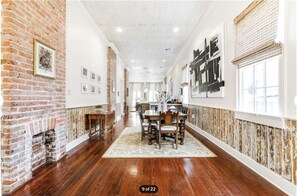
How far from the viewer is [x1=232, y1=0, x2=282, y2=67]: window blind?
87.7 inches

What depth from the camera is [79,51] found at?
178 inches

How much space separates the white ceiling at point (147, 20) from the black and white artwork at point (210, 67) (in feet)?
2.99

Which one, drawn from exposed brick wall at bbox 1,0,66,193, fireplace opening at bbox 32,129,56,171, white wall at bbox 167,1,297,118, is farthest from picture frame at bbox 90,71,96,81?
white wall at bbox 167,1,297,118

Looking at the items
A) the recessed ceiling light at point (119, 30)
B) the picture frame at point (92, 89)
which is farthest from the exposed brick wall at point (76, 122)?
the recessed ceiling light at point (119, 30)

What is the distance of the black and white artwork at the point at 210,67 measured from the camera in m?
3.95

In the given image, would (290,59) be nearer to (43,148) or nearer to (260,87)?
(260,87)

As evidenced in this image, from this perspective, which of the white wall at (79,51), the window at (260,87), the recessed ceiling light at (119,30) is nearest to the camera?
the window at (260,87)

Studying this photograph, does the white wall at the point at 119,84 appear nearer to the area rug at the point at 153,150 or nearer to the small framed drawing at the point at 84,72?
the small framed drawing at the point at 84,72

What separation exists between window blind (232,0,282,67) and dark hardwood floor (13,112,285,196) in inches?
69.5

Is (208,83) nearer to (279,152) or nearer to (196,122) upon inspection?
(196,122)

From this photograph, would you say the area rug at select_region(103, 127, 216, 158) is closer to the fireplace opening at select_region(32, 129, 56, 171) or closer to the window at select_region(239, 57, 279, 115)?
the fireplace opening at select_region(32, 129, 56, 171)

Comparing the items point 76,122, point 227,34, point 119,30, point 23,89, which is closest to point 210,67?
point 227,34

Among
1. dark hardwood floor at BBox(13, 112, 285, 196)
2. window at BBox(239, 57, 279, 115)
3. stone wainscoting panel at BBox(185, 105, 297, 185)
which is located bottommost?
dark hardwood floor at BBox(13, 112, 285, 196)

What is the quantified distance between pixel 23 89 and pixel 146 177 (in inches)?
84.3
